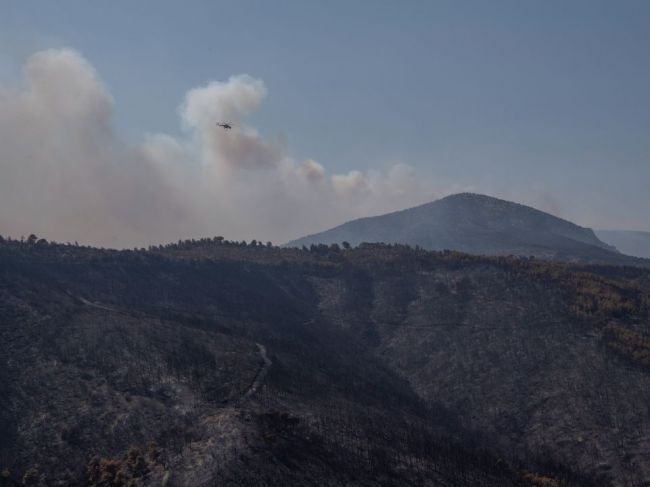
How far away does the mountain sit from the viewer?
54406 mm

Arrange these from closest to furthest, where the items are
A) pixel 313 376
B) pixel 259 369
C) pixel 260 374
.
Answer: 1. pixel 260 374
2. pixel 259 369
3. pixel 313 376

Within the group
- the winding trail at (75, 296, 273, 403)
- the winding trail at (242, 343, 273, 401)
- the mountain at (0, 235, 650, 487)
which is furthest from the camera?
the winding trail at (242, 343, 273, 401)

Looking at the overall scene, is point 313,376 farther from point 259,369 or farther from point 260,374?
point 260,374

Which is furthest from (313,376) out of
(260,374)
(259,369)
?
(260,374)

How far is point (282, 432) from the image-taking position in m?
56.3

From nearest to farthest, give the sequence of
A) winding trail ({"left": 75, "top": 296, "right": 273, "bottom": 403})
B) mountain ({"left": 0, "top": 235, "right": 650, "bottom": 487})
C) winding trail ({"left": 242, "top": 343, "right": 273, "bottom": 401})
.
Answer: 1. mountain ({"left": 0, "top": 235, "right": 650, "bottom": 487})
2. winding trail ({"left": 75, "top": 296, "right": 273, "bottom": 403})
3. winding trail ({"left": 242, "top": 343, "right": 273, "bottom": 401})

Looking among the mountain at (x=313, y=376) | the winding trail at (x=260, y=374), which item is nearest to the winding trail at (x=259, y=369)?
the winding trail at (x=260, y=374)

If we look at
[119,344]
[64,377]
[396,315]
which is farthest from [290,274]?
[64,377]

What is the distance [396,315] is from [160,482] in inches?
3499

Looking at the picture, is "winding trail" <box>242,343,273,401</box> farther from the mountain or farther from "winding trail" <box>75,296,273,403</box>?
the mountain

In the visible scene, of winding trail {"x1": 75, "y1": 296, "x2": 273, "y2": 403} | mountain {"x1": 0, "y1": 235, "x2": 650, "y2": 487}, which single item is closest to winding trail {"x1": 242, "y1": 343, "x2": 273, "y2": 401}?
winding trail {"x1": 75, "y1": 296, "x2": 273, "y2": 403}

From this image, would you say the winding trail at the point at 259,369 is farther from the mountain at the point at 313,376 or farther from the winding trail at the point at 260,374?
the mountain at the point at 313,376

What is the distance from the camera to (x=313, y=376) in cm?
8356

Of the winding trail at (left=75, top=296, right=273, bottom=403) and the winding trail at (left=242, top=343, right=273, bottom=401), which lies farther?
the winding trail at (left=242, top=343, right=273, bottom=401)
